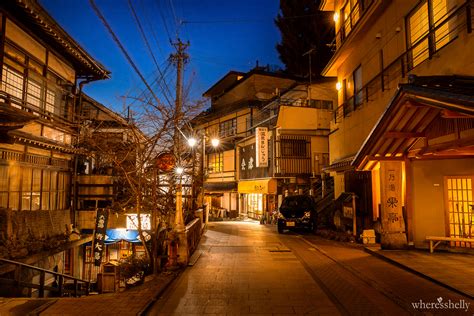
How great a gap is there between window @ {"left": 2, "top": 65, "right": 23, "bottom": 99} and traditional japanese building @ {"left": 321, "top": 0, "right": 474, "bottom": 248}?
42.9ft

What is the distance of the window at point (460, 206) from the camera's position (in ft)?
38.5

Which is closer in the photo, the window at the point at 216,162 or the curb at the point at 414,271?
the curb at the point at 414,271

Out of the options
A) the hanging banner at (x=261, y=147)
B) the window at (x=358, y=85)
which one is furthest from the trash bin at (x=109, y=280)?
the hanging banner at (x=261, y=147)

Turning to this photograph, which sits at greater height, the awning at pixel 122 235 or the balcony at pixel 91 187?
the balcony at pixel 91 187

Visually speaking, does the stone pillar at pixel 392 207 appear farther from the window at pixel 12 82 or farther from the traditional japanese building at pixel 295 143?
the traditional japanese building at pixel 295 143

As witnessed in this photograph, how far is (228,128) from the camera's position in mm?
39406

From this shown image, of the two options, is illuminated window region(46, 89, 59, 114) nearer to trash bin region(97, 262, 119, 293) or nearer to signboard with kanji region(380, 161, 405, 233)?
trash bin region(97, 262, 119, 293)

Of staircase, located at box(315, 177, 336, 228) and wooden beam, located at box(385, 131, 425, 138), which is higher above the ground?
wooden beam, located at box(385, 131, 425, 138)

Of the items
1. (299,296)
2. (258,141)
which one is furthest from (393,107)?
(258,141)

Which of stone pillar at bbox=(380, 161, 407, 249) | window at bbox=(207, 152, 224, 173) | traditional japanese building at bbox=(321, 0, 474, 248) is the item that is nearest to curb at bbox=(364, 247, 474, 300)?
stone pillar at bbox=(380, 161, 407, 249)

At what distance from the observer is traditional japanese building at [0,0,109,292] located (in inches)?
456

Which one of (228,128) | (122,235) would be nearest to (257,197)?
(228,128)

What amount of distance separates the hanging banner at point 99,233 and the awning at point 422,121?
38.1ft

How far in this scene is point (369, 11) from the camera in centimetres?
1529
